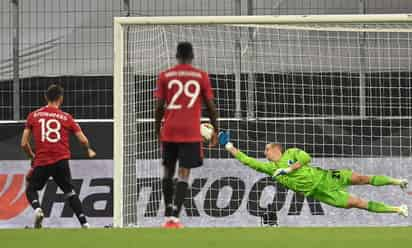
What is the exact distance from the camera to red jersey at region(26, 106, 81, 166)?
466 inches

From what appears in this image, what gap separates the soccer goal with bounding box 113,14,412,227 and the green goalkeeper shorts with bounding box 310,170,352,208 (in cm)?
63

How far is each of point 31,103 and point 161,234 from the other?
759cm

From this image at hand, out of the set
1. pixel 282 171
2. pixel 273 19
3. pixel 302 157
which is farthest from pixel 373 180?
pixel 273 19

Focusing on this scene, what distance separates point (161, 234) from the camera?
7449 mm

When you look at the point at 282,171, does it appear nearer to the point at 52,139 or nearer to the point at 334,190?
the point at 334,190

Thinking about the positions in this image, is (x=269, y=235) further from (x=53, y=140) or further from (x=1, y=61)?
(x=1, y=61)

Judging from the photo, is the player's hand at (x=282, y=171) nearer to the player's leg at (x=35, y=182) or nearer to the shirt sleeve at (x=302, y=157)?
the shirt sleeve at (x=302, y=157)

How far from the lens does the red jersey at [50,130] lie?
38.8ft

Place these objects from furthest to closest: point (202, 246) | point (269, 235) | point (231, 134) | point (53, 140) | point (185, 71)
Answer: point (231, 134) → point (53, 140) → point (185, 71) → point (269, 235) → point (202, 246)

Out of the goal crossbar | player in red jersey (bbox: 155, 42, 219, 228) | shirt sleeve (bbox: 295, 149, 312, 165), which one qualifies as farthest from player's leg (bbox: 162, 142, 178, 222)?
shirt sleeve (bbox: 295, 149, 312, 165)

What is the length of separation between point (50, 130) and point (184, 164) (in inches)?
126

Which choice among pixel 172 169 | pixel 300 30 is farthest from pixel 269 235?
pixel 300 30

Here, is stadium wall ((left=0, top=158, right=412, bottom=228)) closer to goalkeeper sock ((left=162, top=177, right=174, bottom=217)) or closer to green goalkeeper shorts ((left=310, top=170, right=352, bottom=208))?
green goalkeeper shorts ((left=310, top=170, right=352, bottom=208))

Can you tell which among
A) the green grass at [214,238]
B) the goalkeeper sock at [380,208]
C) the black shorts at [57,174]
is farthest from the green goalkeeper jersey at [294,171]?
the green grass at [214,238]
